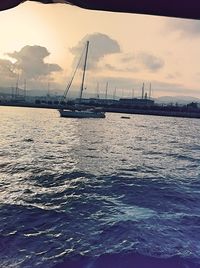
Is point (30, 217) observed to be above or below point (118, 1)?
below

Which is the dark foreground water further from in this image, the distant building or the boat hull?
the distant building

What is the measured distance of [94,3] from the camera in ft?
8.66

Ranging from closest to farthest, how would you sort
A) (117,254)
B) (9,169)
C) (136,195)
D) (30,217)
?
(117,254), (30,217), (136,195), (9,169)

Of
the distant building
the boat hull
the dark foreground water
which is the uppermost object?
the distant building

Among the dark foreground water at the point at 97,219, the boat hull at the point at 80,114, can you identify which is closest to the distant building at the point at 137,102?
the boat hull at the point at 80,114

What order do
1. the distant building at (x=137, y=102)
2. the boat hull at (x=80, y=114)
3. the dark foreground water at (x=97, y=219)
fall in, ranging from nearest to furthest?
the dark foreground water at (x=97, y=219)
the boat hull at (x=80, y=114)
the distant building at (x=137, y=102)

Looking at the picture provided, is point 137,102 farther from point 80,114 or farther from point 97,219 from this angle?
point 97,219

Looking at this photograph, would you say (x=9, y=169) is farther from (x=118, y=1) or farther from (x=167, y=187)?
(x=118, y=1)

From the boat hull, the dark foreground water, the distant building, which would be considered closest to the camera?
the dark foreground water

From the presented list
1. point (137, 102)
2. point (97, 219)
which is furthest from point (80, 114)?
point (137, 102)

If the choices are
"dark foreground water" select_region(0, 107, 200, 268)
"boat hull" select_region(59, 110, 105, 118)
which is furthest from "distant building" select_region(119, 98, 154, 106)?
"dark foreground water" select_region(0, 107, 200, 268)

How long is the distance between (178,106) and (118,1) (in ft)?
525

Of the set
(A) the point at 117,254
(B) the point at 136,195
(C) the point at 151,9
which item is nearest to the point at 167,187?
(B) the point at 136,195

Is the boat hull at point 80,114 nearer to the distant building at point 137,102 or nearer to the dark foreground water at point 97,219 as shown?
the dark foreground water at point 97,219
